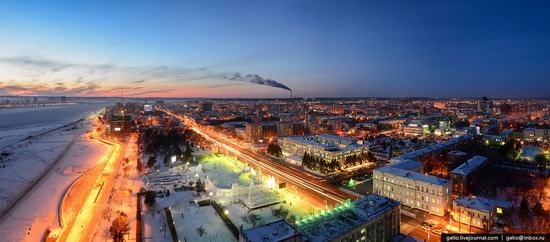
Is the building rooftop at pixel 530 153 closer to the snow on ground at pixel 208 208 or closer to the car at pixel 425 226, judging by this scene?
the car at pixel 425 226

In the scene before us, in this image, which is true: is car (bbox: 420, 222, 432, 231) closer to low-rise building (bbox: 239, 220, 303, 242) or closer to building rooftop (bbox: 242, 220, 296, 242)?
low-rise building (bbox: 239, 220, 303, 242)

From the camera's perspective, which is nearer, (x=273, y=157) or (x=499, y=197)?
(x=499, y=197)

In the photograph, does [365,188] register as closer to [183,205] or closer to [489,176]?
[489,176]

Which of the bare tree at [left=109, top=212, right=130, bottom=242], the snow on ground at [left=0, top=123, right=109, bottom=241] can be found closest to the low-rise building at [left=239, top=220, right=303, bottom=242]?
the bare tree at [left=109, top=212, right=130, bottom=242]

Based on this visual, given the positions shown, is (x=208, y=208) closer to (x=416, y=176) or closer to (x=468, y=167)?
(x=416, y=176)

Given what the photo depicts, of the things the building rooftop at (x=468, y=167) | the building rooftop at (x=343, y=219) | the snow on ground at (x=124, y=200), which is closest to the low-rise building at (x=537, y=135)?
the building rooftop at (x=468, y=167)

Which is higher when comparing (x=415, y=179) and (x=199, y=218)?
(x=415, y=179)

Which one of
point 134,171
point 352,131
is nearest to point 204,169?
point 134,171
